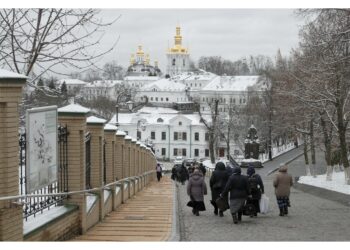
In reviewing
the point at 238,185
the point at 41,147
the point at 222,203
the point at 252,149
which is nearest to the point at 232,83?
the point at 252,149

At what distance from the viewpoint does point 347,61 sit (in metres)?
21.5

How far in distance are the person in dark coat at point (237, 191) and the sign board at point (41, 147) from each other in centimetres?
429

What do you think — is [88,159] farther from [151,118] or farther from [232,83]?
[232,83]

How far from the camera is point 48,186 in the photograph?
1021cm

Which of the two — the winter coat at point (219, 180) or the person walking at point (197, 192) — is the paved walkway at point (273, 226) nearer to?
the person walking at point (197, 192)

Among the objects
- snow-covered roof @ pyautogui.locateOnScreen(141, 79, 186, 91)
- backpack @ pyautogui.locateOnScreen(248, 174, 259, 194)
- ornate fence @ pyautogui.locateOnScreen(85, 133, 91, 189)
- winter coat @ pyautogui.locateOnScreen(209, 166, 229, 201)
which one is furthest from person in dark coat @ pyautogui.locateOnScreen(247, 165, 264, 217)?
snow-covered roof @ pyautogui.locateOnScreen(141, 79, 186, 91)

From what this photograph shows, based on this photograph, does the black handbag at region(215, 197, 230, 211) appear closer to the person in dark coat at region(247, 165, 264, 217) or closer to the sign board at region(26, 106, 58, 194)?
the person in dark coat at region(247, 165, 264, 217)

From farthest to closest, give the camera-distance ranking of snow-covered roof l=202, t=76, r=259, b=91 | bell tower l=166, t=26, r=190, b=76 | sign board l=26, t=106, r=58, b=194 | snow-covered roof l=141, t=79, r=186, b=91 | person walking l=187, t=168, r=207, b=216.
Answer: bell tower l=166, t=26, r=190, b=76
snow-covered roof l=141, t=79, r=186, b=91
snow-covered roof l=202, t=76, r=259, b=91
person walking l=187, t=168, r=207, b=216
sign board l=26, t=106, r=58, b=194

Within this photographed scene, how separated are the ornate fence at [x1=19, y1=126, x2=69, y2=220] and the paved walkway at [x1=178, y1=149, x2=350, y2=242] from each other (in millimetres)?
2271

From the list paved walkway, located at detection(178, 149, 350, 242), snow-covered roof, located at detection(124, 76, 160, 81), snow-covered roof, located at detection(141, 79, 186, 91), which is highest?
snow-covered roof, located at detection(124, 76, 160, 81)

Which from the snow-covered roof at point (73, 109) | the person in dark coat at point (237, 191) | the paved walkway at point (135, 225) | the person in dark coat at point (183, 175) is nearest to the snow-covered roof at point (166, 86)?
the person in dark coat at point (183, 175)

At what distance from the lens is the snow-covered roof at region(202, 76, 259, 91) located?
134m

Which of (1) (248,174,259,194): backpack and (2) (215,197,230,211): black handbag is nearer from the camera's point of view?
(2) (215,197,230,211): black handbag

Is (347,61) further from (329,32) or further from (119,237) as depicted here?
(119,237)
